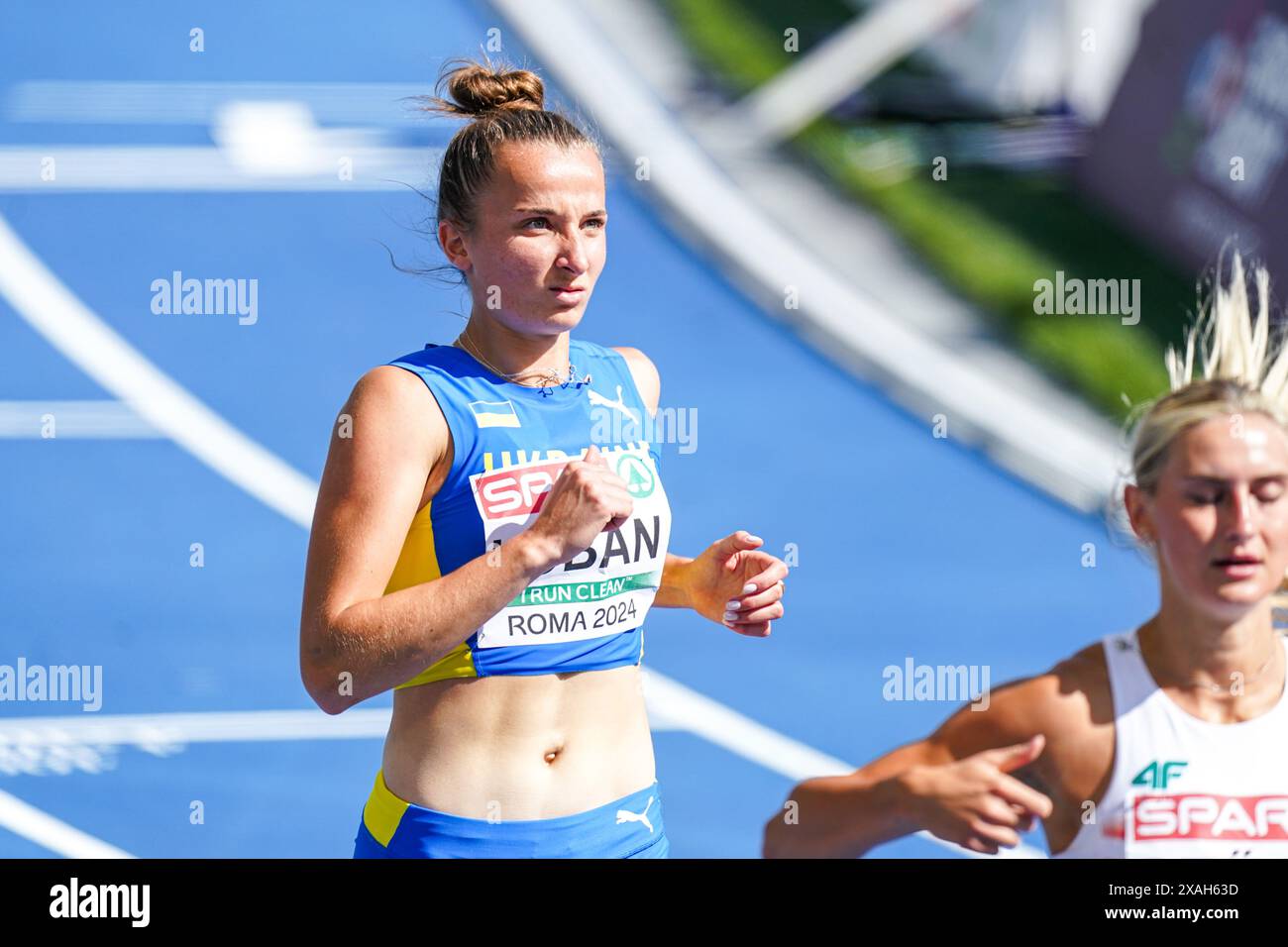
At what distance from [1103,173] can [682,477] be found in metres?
1.90

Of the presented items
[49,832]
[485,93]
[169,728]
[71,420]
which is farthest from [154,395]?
[485,93]

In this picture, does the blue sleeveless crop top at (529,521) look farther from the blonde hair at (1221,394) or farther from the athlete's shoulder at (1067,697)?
the blonde hair at (1221,394)

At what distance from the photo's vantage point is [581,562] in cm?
245

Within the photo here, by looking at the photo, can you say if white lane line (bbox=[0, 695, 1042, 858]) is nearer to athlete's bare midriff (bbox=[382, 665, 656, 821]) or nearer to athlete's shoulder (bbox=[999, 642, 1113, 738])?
athlete's shoulder (bbox=[999, 642, 1113, 738])

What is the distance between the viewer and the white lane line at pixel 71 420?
16.6 feet

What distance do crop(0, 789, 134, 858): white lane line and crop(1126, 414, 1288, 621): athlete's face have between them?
305 centimetres

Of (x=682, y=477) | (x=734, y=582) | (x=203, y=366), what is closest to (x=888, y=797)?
(x=734, y=582)

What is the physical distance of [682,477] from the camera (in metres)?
5.05

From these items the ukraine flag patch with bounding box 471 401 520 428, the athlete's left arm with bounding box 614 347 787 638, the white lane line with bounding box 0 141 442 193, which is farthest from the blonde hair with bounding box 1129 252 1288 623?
the white lane line with bounding box 0 141 442 193

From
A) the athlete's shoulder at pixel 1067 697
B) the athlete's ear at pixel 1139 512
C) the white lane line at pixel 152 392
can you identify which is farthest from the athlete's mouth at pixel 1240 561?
the white lane line at pixel 152 392

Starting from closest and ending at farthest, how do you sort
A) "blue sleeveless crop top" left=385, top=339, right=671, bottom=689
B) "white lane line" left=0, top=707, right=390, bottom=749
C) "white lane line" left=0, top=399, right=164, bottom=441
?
"blue sleeveless crop top" left=385, top=339, right=671, bottom=689 < "white lane line" left=0, top=707, right=390, bottom=749 < "white lane line" left=0, top=399, right=164, bottom=441

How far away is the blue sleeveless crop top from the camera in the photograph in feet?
7.79

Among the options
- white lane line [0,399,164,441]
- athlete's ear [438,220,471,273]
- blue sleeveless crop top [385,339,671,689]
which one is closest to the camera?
blue sleeveless crop top [385,339,671,689]
